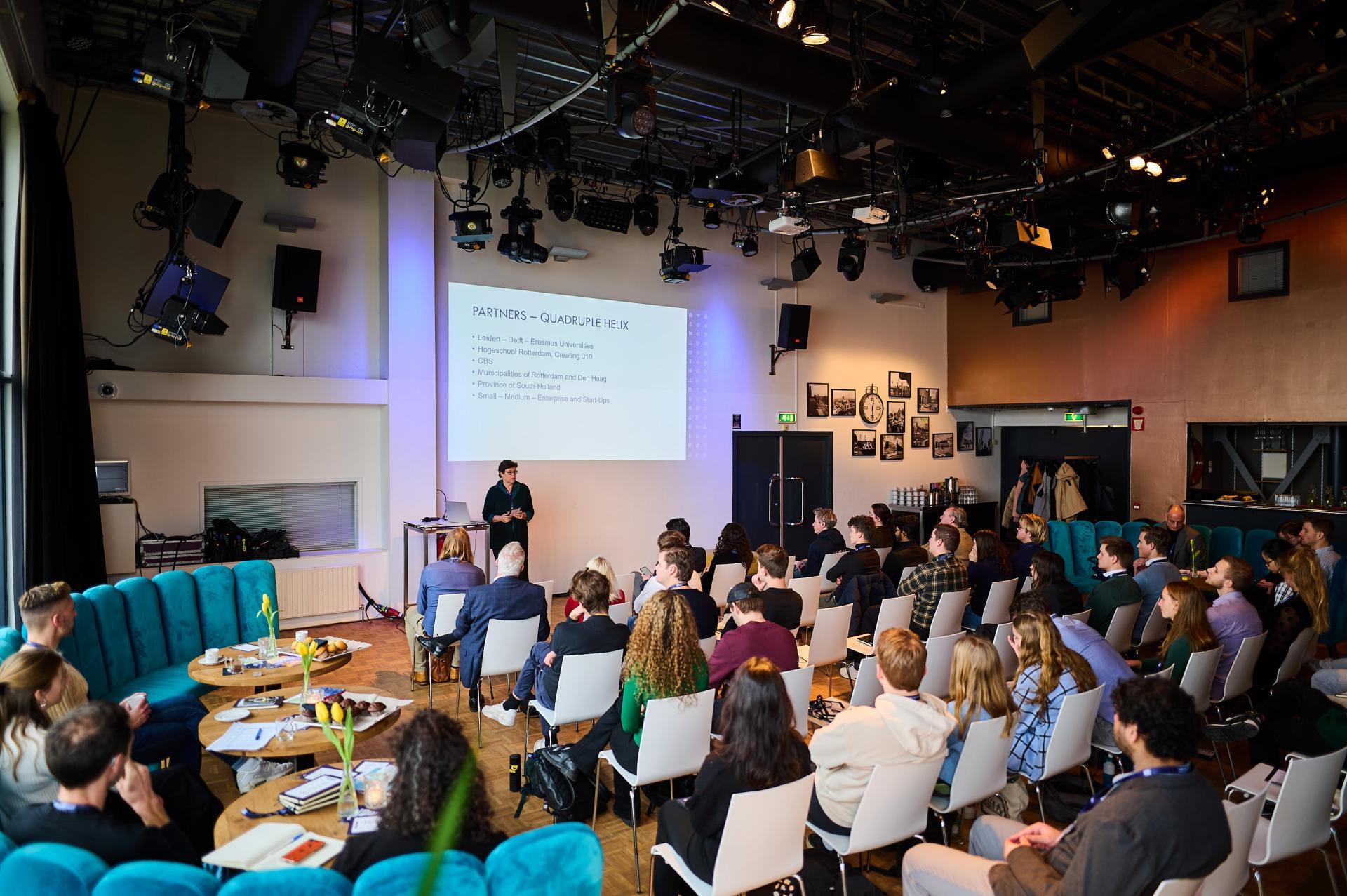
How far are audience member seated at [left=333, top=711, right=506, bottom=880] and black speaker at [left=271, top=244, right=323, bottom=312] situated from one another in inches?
277

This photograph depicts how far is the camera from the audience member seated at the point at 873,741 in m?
3.00

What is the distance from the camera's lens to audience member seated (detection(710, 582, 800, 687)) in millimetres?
4035

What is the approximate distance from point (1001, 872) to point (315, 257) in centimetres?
813

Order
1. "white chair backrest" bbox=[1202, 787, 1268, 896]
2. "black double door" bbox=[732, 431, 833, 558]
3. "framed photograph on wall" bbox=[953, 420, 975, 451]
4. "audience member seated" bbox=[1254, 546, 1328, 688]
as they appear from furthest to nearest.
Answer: "framed photograph on wall" bbox=[953, 420, 975, 451]
"black double door" bbox=[732, 431, 833, 558]
"audience member seated" bbox=[1254, 546, 1328, 688]
"white chair backrest" bbox=[1202, 787, 1268, 896]

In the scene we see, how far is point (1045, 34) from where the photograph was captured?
4.84m

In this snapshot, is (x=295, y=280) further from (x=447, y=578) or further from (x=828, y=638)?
(x=828, y=638)

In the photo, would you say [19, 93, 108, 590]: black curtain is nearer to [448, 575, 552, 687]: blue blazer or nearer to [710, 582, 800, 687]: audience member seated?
[448, 575, 552, 687]: blue blazer

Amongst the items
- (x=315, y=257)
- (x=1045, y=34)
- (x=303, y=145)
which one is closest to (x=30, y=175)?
(x=303, y=145)

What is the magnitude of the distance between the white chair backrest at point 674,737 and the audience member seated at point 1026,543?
4240 millimetres

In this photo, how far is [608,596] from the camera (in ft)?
14.4

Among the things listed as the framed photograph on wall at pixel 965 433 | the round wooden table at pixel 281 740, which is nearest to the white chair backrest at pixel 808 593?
the round wooden table at pixel 281 740

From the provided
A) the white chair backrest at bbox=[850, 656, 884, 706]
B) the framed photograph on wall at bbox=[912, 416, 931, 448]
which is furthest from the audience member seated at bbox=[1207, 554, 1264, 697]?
the framed photograph on wall at bbox=[912, 416, 931, 448]

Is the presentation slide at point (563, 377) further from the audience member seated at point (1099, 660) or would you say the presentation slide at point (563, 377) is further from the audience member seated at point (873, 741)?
the audience member seated at point (873, 741)

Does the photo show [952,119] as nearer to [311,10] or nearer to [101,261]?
[311,10]
